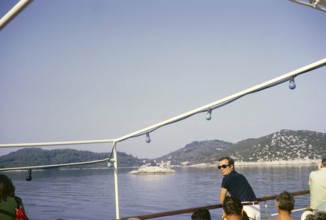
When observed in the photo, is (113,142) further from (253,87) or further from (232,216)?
(232,216)

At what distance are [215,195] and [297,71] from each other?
72.7m

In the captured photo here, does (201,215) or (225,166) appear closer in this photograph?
(201,215)

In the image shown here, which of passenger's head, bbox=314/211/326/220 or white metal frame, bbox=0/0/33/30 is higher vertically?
white metal frame, bbox=0/0/33/30

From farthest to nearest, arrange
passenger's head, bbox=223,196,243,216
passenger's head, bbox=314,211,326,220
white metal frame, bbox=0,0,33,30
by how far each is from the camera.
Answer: passenger's head, bbox=223,196,243,216
passenger's head, bbox=314,211,326,220
white metal frame, bbox=0,0,33,30

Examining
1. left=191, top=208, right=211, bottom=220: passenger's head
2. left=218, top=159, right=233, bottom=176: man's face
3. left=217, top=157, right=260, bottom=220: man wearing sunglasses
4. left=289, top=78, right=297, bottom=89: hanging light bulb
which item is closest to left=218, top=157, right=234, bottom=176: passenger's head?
left=218, top=159, right=233, bottom=176: man's face

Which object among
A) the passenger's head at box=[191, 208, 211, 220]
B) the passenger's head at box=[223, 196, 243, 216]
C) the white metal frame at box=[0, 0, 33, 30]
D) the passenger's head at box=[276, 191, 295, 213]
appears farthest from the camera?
the passenger's head at box=[276, 191, 295, 213]

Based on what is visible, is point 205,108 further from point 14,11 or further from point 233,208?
point 14,11

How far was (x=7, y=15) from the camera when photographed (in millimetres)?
2076

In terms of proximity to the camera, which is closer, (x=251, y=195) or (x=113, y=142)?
(x=251, y=195)

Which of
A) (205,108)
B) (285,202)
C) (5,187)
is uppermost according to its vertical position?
(205,108)

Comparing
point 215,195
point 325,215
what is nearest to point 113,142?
point 325,215

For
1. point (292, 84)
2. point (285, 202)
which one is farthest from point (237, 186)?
point (292, 84)

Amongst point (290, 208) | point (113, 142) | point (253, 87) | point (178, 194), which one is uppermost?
point (253, 87)

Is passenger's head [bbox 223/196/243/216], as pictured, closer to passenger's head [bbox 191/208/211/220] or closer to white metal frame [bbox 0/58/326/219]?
passenger's head [bbox 191/208/211/220]
